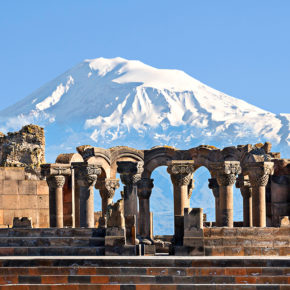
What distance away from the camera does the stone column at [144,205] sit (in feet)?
132

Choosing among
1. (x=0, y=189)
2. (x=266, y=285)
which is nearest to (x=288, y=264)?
(x=266, y=285)

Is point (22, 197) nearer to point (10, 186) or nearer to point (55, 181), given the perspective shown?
point (10, 186)

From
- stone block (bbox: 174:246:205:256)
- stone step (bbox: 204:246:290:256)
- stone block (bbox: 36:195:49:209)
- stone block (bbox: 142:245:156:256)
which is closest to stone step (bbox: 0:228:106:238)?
stone block (bbox: 142:245:156:256)

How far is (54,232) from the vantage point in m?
30.1

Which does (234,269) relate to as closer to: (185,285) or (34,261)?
(185,285)

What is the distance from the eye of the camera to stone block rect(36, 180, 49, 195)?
129 ft

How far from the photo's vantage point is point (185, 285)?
26.9 m

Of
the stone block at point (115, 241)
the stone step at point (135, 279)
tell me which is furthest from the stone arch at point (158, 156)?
the stone step at point (135, 279)

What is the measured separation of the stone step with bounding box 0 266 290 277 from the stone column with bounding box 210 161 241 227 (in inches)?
345

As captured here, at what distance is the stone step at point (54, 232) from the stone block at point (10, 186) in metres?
8.20

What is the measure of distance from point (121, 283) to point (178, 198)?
10536mm

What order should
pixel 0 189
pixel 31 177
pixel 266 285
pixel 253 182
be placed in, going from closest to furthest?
1. pixel 266 285
2. pixel 253 182
3. pixel 0 189
4. pixel 31 177

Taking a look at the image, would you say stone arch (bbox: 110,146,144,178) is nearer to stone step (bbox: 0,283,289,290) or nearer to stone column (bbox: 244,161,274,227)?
stone column (bbox: 244,161,274,227)

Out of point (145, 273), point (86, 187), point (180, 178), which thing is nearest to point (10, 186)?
point (86, 187)
